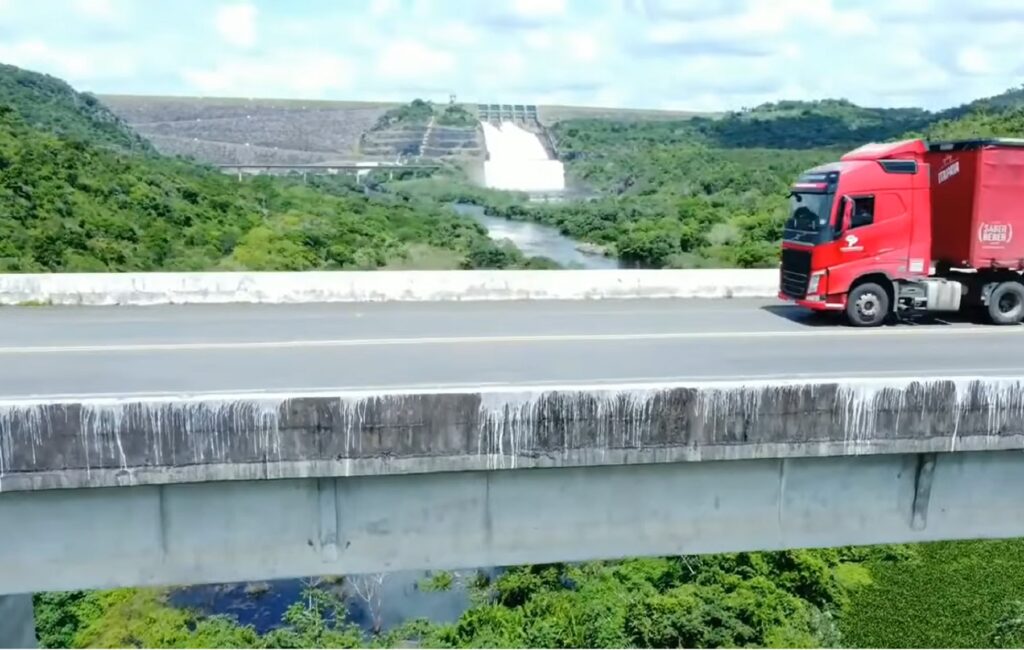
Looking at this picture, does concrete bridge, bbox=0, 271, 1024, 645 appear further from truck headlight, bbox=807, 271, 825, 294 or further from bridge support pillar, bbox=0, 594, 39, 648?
truck headlight, bbox=807, 271, 825, 294

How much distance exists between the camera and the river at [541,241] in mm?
36719

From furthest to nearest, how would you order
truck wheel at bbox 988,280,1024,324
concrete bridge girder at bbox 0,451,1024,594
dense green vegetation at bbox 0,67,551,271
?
dense green vegetation at bbox 0,67,551,271 < truck wheel at bbox 988,280,1024,324 < concrete bridge girder at bbox 0,451,1024,594

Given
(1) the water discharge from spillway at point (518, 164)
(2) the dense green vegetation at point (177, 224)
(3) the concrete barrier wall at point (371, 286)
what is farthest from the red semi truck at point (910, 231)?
(1) the water discharge from spillway at point (518, 164)

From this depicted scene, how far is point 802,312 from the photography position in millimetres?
13820

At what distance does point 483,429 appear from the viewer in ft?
21.4

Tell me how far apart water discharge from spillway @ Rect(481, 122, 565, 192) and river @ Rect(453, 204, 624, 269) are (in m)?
3.71

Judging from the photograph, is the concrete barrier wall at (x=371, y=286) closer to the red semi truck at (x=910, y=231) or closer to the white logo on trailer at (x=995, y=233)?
the red semi truck at (x=910, y=231)

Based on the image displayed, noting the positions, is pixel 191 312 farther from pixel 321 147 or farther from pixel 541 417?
pixel 321 147

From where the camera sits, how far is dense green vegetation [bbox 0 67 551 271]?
1075 inches

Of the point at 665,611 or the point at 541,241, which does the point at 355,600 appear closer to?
the point at 665,611

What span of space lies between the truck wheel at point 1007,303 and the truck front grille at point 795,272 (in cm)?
276

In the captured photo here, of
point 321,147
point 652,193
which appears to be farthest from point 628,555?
point 321,147

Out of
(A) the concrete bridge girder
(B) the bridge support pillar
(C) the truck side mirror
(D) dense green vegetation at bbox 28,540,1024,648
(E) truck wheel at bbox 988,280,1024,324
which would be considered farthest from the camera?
(D) dense green vegetation at bbox 28,540,1024,648


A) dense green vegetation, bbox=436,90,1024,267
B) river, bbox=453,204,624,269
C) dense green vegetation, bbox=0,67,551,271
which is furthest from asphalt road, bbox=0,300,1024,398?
river, bbox=453,204,624,269
